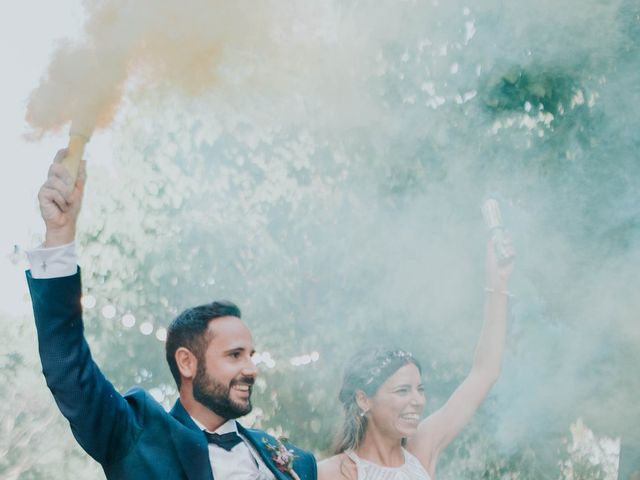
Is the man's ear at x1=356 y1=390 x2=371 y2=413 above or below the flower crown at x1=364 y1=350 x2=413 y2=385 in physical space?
below

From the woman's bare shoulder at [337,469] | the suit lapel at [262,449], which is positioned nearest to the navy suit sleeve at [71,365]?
the suit lapel at [262,449]

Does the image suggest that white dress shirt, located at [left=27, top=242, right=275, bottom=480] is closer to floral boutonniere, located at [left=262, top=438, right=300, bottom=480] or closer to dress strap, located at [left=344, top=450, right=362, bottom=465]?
floral boutonniere, located at [left=262, top=438, right=300, bottom=480]

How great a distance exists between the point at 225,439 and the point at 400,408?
1.17m

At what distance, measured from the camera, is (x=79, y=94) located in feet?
8.02

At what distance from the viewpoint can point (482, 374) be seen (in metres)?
3.82

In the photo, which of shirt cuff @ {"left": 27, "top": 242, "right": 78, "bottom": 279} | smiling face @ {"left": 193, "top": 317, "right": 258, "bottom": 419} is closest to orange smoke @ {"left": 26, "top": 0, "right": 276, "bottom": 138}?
shirt cuff @ {"left": 27, "top": 242, "right": 78, "bottom": 279}

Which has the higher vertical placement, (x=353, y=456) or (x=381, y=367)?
(x=381, y=367)

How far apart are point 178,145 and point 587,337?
11.3 feet

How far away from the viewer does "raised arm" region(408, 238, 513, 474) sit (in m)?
3.76

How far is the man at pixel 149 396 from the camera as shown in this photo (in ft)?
7.05

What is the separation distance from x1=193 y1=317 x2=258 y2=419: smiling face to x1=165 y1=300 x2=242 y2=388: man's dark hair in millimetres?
27

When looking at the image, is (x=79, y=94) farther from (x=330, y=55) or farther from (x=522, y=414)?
(x=522, y=414)

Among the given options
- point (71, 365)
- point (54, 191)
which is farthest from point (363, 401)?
point (54, 191)

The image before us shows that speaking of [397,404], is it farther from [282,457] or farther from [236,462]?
[236,462]
